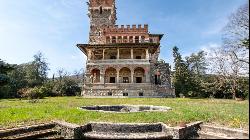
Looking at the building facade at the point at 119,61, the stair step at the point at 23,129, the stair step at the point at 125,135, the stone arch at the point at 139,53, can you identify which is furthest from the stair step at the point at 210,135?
the stone arch at the point at 139,53

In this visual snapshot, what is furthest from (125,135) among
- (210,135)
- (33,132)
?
(33,132)

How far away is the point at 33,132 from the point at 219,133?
7862 millimetres

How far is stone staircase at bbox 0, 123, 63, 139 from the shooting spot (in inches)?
427

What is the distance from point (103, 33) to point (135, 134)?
4516 centimetres

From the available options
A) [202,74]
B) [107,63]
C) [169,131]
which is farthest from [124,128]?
[202,74]

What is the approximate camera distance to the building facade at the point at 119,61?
43.3 metres

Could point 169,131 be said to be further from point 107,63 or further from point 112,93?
point 107,63

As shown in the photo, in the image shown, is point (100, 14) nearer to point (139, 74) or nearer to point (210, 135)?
point (139, 74)

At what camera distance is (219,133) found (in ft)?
36.3

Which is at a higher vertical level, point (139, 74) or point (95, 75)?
point (139, 74)

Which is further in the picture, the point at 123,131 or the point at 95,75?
the point at 95,75

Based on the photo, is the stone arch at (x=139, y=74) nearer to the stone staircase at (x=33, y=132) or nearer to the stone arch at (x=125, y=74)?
the stone arch at (x=125, y=74)

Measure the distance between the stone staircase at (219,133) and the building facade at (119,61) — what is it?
30.7 m

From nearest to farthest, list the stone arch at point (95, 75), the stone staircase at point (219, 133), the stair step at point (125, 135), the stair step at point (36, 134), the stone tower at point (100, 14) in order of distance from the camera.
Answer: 1. the stone staircase at point (219, 133)
2. the stair step at point (36, 134)
3. the stair step at point (125, 135)
4. the stone arch at point (95, 75)
5. the stone tower at point (100, 14)
